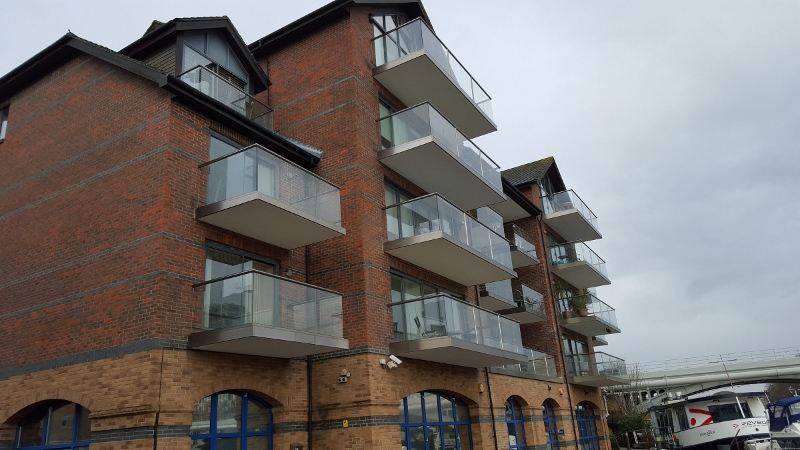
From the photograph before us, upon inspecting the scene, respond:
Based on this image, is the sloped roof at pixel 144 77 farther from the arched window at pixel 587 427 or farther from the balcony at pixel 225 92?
the arched window at pixel 587 427

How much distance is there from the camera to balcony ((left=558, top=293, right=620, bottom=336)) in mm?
25688

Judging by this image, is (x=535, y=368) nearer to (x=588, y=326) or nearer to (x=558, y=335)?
(x=558, y=335)

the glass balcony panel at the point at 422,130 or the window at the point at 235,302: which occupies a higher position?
the glass balcony panel at the point at 422,130

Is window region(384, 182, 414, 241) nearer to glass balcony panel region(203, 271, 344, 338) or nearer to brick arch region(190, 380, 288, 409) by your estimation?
glass balcony panel region(203, 271, 344, 338)

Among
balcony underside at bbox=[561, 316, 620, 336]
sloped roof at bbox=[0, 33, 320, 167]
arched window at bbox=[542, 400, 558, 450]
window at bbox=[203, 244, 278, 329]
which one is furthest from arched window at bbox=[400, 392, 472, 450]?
balcony underside at bbox=[561, 316, 620, 336]

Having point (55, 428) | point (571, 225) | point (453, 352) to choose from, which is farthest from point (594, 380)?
point (55, 428)

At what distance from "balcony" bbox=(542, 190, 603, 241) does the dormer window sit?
15.5 metres

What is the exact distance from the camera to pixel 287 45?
55.3ft

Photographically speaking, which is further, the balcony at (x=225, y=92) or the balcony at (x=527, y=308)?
the balcony at (x=527, y=308)

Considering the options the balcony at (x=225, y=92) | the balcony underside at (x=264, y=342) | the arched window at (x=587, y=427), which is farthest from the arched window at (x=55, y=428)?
the arched window at (x=587, y=427)

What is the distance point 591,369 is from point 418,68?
15.3 meters

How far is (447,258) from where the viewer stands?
15.3 m

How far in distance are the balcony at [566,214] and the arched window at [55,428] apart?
2012 centimetres

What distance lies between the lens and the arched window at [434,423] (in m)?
13.9
